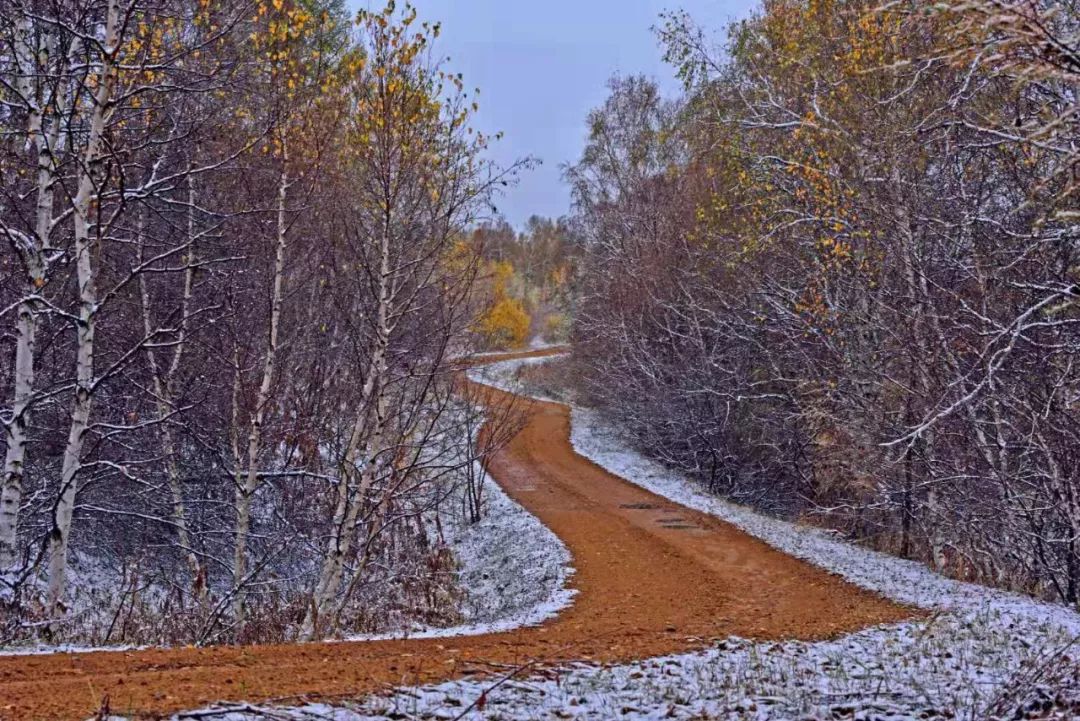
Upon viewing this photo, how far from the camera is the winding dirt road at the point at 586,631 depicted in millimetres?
4703

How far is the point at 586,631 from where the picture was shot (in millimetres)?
8219

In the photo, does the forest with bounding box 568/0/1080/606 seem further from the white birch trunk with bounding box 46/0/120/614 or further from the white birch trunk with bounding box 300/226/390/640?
the white birch trunk with bounding box 46/0/120/614

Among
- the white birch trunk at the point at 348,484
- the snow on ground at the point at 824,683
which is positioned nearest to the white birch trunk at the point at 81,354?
the white birch trunk at the point at 348,484

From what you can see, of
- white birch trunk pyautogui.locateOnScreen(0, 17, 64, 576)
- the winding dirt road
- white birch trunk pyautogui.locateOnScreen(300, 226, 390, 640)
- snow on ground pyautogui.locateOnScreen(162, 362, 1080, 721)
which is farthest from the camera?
white birch trunk pyautogui.locateOnScreen(300, 226, 390, 640)

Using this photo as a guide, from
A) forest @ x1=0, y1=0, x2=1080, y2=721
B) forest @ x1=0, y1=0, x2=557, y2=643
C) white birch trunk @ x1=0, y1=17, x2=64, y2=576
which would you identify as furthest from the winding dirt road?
white birch trunk @ x1=0, y1=17, x2=64, y2=576

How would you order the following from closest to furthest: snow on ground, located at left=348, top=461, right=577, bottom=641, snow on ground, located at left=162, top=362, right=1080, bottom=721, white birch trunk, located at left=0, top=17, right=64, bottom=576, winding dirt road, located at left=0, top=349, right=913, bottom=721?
winding dirt road, located at left=0, top=349, right=913, bottom=721
snow on ground, located at left=162, top=362, right=1080, bottom=721
white birch trunk, located at left=0, top=17, right=64, bottom=576
snow on ground, located at left=348, top=461, right=577, bottom=641

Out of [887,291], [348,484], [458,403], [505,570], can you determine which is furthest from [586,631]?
[458,403]

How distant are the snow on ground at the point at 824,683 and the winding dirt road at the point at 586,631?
0.39 meters

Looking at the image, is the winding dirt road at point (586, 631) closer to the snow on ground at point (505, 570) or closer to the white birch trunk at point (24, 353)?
the snow on ground at point (505, 570)

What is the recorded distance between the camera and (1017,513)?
10.2 meters

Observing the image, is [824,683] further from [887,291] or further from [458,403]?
[458,403]

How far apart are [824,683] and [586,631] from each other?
2755 millimetres

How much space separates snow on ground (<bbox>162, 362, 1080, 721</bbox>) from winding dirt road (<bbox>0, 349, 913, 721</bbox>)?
0.39 metres

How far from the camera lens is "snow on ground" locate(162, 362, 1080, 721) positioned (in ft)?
16.8
